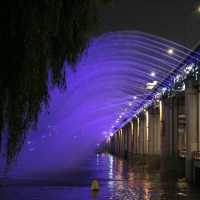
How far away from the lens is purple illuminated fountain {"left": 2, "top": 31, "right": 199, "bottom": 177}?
133 feet

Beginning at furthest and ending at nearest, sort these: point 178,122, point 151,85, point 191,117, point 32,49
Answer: point 151,85 < point 178,122 < point 191,117 < point 32,49

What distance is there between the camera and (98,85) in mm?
59844

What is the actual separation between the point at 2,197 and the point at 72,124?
4322 centimetres

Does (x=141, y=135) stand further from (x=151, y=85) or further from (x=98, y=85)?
(x=98, y=85)

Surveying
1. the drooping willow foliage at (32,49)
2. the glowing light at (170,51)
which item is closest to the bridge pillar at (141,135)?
the glowing light at (170,51)

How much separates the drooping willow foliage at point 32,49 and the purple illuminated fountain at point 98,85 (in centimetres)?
2081

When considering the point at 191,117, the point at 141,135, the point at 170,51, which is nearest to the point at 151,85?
the point at 170,51

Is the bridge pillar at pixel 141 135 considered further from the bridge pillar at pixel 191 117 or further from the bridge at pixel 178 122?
the bridge pillar at pixel 191 117

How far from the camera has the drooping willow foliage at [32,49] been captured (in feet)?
26.0

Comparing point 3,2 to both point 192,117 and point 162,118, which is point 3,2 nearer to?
point 192,117

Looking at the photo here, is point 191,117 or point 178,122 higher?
point 178,122

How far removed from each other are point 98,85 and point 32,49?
51.8m

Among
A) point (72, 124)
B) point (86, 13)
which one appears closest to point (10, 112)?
point (86, 13)

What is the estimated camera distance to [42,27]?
801cm
